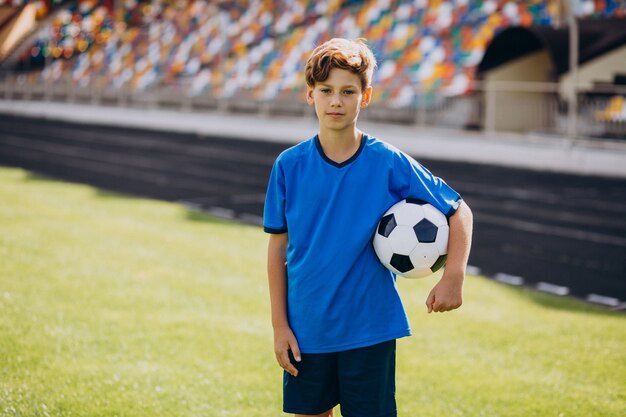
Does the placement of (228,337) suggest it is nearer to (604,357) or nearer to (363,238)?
(604,357)

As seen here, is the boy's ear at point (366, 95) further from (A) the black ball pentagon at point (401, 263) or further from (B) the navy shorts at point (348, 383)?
(B) the navy shorts at point (348, 383)

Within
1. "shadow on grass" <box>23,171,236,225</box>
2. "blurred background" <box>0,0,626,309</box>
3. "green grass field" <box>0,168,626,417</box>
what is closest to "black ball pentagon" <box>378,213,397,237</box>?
"blurred background" <box>0,0,626,309</box>

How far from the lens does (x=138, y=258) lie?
321 inches

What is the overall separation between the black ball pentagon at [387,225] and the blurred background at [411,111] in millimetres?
604

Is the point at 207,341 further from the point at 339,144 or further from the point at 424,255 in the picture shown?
the point at 339,144

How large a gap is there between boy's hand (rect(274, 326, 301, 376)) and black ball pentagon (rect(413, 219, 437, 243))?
1.79 feet

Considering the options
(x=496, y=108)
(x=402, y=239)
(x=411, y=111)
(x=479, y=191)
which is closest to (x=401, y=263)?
(x=402, y=239)

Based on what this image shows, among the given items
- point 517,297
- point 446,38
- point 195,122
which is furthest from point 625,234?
point 195,122

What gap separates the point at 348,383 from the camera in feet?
9.94

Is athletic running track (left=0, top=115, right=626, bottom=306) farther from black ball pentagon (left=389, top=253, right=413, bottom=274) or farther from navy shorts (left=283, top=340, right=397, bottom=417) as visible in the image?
navy shorts (left=283, top=340, right=397, bottom=417)

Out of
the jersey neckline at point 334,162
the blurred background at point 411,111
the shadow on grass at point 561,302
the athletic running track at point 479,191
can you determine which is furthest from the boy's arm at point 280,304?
the athletic running track at point 479,191

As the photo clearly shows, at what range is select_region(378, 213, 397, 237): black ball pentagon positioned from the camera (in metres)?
3.07

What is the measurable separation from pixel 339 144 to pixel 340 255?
367mm

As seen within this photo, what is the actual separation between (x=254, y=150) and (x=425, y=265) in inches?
743
